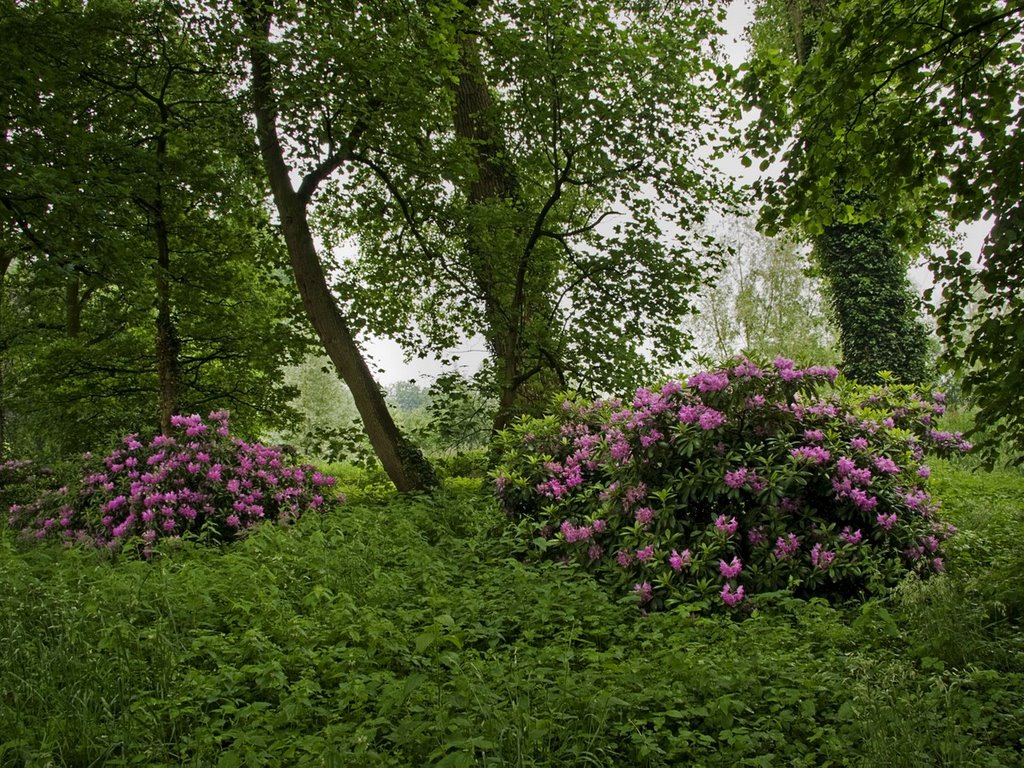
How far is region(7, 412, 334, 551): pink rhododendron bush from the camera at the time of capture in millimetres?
7684

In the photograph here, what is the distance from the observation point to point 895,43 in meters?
4.18

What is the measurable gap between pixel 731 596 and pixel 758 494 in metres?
0.88

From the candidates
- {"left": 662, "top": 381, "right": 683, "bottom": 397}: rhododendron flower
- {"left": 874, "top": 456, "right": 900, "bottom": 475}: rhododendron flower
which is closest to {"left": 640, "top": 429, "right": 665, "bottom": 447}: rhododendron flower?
{"left": 662, "top": 381, "right": 683, "bottom": 397}: rhododendron flower

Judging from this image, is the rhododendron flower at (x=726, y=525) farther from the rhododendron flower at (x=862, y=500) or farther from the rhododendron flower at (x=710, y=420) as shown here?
the rhododendron flower at (x=862, y=500)

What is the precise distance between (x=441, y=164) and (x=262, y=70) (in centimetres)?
257

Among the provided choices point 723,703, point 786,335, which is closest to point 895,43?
point 723,703

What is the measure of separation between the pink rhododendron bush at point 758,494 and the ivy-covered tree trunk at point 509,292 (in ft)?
9.77

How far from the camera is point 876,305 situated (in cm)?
1466

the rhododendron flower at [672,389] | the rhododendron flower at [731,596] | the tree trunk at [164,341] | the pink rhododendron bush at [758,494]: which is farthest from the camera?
the tree trunk at [164,341]

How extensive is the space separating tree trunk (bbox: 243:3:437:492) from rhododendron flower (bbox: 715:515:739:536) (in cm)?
499

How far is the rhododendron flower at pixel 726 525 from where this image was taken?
17.1ft

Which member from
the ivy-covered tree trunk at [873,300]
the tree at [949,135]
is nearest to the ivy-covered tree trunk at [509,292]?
the tree at [949,135]

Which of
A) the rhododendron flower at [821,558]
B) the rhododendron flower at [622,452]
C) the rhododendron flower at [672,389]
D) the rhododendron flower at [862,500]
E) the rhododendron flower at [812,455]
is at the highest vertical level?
the rhododendron flower at [672,389]

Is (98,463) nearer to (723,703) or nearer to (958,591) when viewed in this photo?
(723,703)
